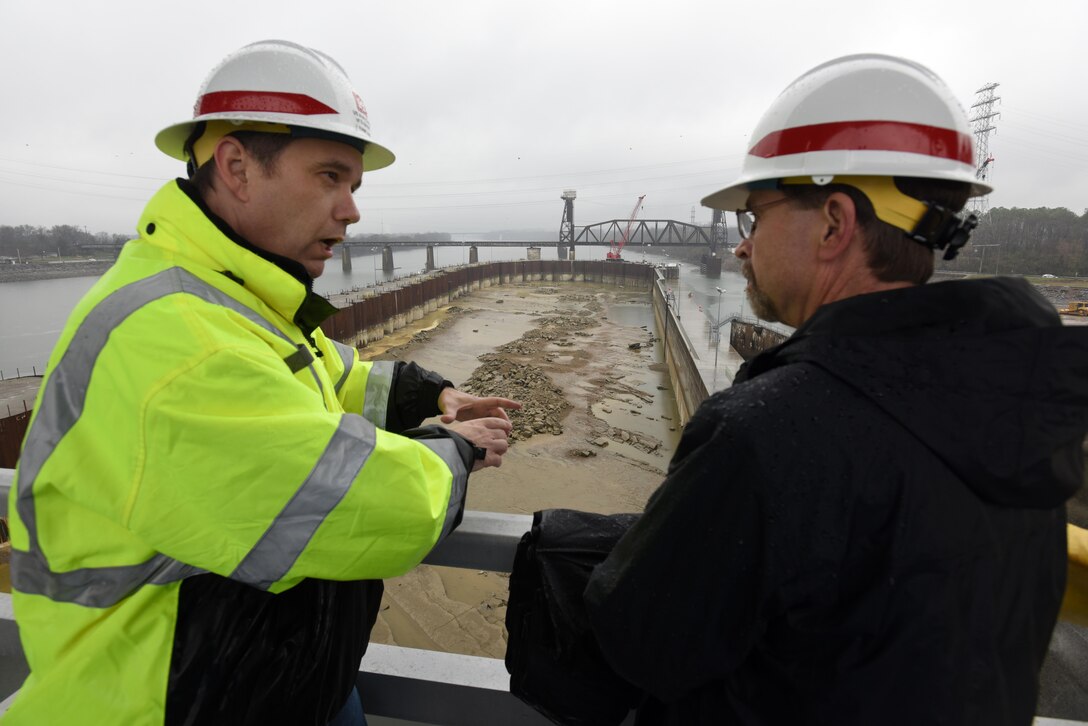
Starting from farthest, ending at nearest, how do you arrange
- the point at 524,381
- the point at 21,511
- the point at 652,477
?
1. the point at 524,381
2. the point at 652,477
3. the point at 21,511

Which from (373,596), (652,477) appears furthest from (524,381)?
(373,596)

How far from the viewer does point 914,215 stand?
128cm

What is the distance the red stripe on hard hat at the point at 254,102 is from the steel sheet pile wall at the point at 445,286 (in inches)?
34.4

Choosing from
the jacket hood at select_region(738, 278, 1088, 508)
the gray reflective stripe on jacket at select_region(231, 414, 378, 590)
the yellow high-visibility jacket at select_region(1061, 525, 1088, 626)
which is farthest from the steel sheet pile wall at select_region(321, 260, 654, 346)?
the yellow high-visibility jacket at select_region(1061, 525, 1088, 626)

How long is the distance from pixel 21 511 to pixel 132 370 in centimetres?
44

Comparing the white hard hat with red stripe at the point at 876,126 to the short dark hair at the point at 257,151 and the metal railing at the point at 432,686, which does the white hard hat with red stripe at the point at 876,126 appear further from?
the metal railing at the point at 432,686

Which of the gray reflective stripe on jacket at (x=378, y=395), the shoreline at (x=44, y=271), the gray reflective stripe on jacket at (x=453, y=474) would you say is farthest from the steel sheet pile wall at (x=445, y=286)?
the shoreline at (x=44, y=271)

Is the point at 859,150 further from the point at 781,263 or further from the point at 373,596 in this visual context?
the point at 373,596

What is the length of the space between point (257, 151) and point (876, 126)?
166 cm

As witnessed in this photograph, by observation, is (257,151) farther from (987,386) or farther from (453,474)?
(987,386)

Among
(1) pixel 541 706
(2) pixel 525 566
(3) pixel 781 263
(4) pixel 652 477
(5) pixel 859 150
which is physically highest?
(5) pixel 859 150

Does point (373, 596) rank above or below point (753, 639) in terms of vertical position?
below

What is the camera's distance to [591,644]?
1.46 metres

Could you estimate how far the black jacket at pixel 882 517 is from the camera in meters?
Answer: 0.93
